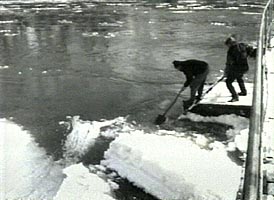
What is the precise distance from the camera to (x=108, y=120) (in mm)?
9461

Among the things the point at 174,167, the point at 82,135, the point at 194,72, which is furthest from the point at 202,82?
the point at 174,167

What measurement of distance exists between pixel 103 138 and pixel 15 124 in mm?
1917

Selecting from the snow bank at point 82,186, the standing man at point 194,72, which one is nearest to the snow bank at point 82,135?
the snow bank at point 82,186

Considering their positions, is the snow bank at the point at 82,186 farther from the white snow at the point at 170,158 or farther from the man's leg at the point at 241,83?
the man's leg at the point at 241,83

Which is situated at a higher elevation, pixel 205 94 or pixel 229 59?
pixel 229 59

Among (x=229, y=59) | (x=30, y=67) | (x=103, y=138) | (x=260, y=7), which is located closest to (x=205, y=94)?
(x=229, y=59)

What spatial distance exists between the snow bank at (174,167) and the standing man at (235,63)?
1.96 metres

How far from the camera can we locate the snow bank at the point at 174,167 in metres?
6.06

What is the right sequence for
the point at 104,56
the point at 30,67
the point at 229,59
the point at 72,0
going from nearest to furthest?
the point at 229,59, the point at 30,67, the point at 104,56, the point at 72,0

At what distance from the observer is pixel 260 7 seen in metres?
33.6

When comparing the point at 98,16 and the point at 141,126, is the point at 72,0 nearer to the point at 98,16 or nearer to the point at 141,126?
the point at 98,16

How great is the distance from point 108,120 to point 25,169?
8.69 ft

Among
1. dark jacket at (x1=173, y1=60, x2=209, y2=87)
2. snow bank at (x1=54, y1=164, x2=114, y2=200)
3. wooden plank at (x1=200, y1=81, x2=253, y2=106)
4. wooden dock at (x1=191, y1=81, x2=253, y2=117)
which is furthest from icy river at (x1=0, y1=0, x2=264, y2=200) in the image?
dark jacket at (x1=173, y1=60, x2=209, y2=87)

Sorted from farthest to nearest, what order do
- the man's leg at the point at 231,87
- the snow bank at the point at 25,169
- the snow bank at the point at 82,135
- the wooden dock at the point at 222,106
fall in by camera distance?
the man's leg at the point at 231,87 → the wooden dock at the point at 222,106 → the snow bank at the point at 82,135 → the snow bank at the point at 25,169
